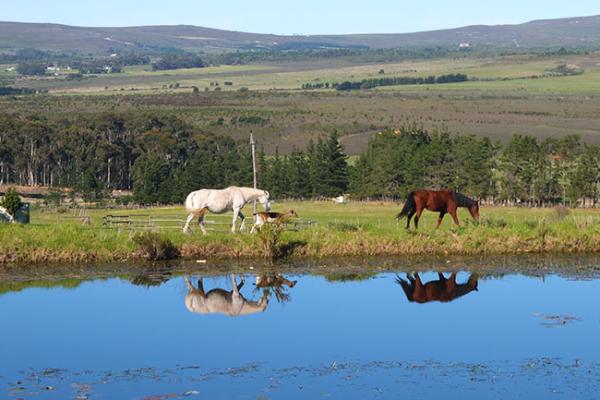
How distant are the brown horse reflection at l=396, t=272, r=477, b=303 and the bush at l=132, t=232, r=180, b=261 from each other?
A: 740cm

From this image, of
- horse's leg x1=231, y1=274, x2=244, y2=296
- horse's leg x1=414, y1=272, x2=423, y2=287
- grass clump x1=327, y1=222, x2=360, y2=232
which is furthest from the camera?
grass clump x1=327, y1=222, x2=360, y2=232

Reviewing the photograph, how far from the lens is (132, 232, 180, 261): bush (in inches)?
1537

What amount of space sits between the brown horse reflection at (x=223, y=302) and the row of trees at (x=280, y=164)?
36346 mm

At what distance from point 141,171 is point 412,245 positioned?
48800mm

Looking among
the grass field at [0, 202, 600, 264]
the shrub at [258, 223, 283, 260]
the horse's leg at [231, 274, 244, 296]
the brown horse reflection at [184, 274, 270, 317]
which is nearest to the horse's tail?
the grass field at [0, 202, 600, 264]

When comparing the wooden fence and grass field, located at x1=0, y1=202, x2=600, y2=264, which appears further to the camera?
the wooden fence

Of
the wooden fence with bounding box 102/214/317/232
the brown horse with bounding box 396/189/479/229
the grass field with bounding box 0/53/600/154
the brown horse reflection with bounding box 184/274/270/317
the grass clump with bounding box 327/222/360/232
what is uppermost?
the brown horse with bounding box 396/189/479/229

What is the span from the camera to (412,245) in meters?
40.2

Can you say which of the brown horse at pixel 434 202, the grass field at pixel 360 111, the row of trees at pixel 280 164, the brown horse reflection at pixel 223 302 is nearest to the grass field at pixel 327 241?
the brown horse at pixel 434 202

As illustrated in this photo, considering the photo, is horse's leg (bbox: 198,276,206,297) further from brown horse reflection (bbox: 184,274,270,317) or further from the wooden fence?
the wooden fence

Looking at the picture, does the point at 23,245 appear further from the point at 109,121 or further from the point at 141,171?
the point at 109,121

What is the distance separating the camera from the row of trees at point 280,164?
71.2 m

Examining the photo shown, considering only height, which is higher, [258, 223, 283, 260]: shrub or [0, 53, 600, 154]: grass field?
[258, 223, 283, 260]: shrub

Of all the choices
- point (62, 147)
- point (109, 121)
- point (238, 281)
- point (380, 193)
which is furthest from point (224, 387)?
point (109, 121)
